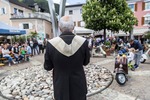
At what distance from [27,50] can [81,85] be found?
861 cm

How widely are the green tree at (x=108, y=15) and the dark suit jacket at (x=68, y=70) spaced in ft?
36.5

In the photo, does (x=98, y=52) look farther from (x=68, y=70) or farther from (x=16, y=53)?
(x=68, y=70)

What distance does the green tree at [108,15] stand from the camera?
12820 mm

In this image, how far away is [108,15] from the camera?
42.1ft

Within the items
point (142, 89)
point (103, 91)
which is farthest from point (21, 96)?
point (142, 89)

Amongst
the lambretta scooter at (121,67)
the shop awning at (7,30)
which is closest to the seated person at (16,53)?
the shop awning at (7,30)

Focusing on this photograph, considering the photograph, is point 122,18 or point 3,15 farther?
point 3,15

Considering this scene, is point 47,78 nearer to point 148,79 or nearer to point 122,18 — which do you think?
point 148,79

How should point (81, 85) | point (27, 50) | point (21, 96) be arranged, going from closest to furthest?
point (81, 85) → point (21, 96) → point (27, 50)

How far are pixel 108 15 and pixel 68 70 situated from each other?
1158 cm

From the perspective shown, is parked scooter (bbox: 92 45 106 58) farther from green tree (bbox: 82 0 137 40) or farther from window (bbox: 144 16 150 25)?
window (bbox: 144 16 150 25)

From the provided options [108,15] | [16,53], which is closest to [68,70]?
[16,53]

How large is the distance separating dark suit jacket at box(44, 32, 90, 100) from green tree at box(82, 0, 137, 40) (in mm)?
11115

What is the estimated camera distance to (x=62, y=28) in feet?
6.64
